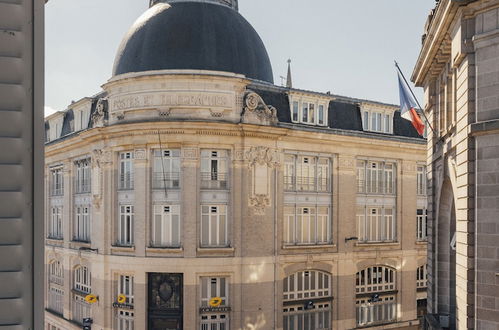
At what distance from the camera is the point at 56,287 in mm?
43125

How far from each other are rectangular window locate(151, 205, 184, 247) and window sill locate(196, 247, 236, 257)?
141 cm

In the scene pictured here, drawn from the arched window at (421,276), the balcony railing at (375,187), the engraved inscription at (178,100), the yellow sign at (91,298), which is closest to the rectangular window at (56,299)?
the yellow sign at (91,298)

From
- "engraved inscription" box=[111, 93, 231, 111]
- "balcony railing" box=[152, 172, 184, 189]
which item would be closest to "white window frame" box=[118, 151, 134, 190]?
"balcony railing" box=[152, 172, 184, 189]

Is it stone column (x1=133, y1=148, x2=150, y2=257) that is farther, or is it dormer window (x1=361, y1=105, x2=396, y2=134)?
dormer window (x1=361, y1=105, x2=396, y2=134)

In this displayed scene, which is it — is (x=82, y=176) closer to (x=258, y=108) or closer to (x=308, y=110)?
(x=258, y=108)

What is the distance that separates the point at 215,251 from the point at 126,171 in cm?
729

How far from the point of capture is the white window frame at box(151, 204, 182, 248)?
3219 centimetres

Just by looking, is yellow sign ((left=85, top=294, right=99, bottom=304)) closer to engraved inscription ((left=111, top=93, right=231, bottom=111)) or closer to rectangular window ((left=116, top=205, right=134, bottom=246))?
rectangular window ((left=116, top=205, right=134, bottom=246))

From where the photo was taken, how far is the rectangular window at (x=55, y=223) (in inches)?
1716

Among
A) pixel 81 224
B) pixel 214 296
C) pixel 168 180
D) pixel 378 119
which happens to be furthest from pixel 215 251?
pixel 378 119

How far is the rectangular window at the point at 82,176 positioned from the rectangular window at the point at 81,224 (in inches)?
49.2

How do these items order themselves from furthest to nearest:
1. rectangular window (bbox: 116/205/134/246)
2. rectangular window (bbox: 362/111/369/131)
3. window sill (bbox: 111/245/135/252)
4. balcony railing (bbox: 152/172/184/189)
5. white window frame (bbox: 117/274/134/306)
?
rectangular window (bbox: 362/111/369/131) → rectangular window (bbox: 116/205/134/246) → white window frame (bbox: 117/274/134/306) → window sill (bbox: 111/245/135/252) → balcony railing (bbox: 152/172/184/189)

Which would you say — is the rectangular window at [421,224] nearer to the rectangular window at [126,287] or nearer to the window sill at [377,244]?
the window sill at [377,244]

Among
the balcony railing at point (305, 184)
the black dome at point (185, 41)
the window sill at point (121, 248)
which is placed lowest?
the window sill at point (121, 248)
